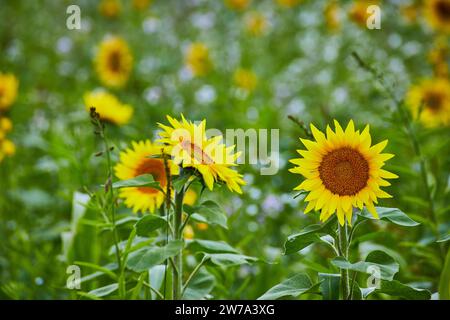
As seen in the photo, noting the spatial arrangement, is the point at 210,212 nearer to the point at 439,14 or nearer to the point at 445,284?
the point at 445,284

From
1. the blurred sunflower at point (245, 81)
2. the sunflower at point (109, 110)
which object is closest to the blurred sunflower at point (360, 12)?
the blurred sunflower at point (245, 81)

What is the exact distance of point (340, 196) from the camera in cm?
93

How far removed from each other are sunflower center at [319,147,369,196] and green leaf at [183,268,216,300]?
32cm

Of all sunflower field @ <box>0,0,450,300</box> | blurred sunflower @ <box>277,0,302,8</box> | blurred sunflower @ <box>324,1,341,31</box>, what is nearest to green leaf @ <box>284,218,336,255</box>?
sunflower field @ <box>0,0,450,300</box>

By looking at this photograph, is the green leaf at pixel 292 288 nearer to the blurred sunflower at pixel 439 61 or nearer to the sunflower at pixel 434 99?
the sunflower at pixel 434 99

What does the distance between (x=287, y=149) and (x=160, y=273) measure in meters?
0.93

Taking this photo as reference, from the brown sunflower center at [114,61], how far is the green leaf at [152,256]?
5.88 feet

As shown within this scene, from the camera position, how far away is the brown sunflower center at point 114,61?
2660 mm

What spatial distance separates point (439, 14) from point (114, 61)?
1.49 metres

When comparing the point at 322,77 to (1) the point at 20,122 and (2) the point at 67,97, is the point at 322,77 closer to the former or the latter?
(2) the point at 67,97

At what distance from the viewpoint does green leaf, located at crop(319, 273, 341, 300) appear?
3.29ft

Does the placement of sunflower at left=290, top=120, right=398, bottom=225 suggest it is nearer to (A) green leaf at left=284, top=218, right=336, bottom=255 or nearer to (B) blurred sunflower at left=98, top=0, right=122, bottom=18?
(A) green leaf at left=284, top=218, right=336, bottom=255

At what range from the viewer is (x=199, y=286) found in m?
1.13
